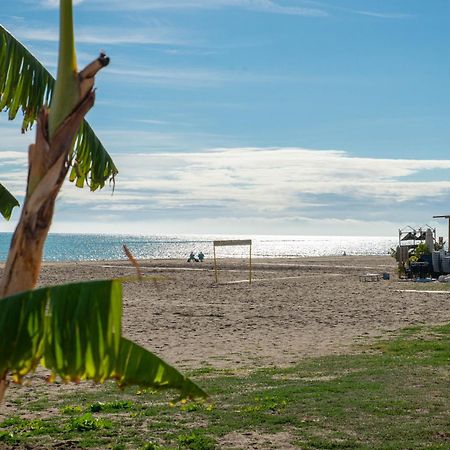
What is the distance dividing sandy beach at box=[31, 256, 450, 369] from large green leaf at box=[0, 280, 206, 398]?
539 cm

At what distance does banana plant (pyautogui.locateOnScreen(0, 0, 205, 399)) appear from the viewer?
11.6ft

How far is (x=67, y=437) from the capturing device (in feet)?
28.9

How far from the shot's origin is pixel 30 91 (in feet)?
25.7

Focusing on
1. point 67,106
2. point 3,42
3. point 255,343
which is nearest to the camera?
point 67,106

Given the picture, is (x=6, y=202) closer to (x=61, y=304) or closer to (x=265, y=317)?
(x=61, y=304)

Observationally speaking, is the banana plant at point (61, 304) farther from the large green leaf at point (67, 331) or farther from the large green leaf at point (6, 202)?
the large green leaf at point (6, 202)

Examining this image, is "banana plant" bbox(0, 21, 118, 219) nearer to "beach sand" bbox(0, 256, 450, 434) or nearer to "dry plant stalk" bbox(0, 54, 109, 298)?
"beach sand" bbox(0, 256, 450, 434)

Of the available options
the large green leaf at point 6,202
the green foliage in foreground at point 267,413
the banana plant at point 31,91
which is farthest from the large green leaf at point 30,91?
the green foliage in foreground at point 267,413

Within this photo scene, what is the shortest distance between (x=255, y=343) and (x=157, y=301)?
1004 cm

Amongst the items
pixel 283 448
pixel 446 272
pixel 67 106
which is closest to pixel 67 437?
pixel 283 448

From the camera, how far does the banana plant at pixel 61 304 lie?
353 centimetres

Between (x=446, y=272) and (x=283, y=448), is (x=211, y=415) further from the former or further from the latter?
(x=446, y=272)

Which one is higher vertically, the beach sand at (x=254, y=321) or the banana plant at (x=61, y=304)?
the banana plant at (x=61, y=304)

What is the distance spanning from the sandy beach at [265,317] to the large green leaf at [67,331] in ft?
17.7
